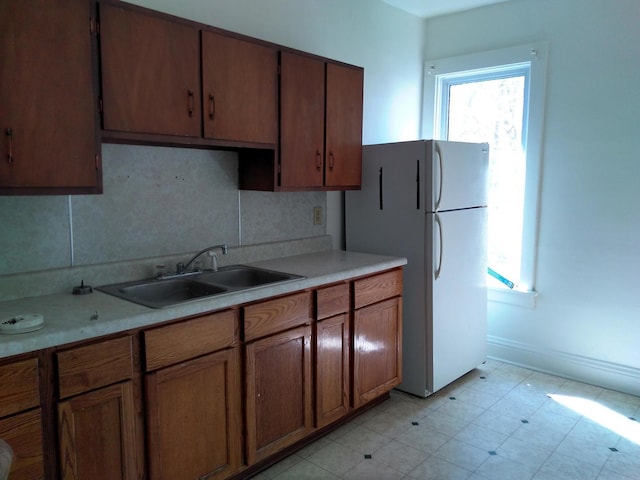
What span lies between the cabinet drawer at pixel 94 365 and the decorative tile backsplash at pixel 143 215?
61cm

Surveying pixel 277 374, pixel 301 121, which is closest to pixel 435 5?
pixel 301 121

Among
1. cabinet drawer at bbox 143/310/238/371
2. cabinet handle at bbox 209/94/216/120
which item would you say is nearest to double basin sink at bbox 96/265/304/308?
cabinet drawer at bbox 143/310/238/371

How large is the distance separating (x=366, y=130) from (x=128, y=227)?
75.7 inches

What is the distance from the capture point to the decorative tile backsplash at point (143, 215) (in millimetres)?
1995

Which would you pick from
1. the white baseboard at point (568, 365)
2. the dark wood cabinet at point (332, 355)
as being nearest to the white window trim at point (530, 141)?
the white baseboard at point (568, 365)

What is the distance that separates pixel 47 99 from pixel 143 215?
0.75 metres

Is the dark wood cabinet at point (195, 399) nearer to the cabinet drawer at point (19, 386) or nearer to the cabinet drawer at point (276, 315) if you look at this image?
the cabinet drawer at point (276, 315)

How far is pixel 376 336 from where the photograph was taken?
2.87 metres

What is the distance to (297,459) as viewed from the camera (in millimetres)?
2436

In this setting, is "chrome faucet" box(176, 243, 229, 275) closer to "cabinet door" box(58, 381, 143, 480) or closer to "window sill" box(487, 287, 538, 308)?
"cabinet door" box(58, 381, 143, 480)

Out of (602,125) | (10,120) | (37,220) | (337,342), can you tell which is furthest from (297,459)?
(602,125)

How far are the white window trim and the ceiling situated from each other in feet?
1.16

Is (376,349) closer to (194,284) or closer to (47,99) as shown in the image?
(194,284)

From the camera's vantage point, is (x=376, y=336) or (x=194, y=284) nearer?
(x=194, y=284)
